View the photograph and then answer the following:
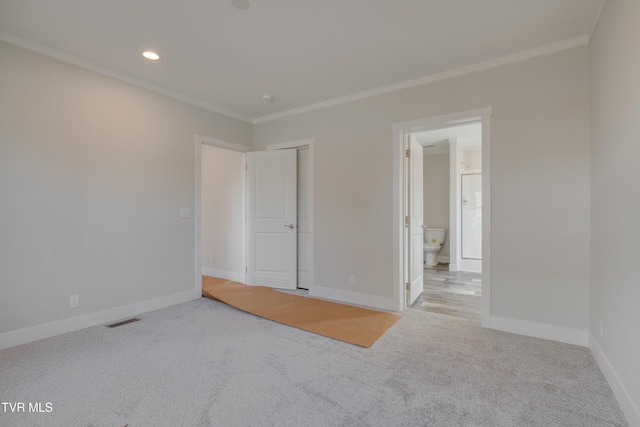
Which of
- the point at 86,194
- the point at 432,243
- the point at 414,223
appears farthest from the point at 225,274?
the point at 432,243

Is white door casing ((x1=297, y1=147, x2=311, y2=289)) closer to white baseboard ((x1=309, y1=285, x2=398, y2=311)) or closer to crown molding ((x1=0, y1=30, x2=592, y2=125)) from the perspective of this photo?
white baseboard ((x1=309, y1=285, x2=398, y2=311))

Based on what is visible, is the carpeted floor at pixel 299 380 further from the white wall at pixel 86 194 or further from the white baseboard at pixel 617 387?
the white wall at pixel 86 194

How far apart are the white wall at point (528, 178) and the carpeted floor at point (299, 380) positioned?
45 centimetres

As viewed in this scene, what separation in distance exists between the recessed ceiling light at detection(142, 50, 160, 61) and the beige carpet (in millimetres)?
2764

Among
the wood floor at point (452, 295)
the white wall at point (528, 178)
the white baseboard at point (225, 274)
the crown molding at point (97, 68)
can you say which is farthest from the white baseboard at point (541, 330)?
the crown molding at point (97, 68)

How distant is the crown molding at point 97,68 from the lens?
2505mm

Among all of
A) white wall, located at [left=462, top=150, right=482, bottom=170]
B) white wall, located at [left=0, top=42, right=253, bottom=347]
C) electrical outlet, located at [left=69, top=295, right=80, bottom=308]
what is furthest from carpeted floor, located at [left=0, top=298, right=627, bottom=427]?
white wall, located at [left=462, top=150, right=482, bottom=170]

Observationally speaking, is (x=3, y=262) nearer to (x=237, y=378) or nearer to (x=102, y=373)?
(x=102, y=373)

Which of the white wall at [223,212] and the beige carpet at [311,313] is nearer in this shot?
the beige carpet at [311,313]

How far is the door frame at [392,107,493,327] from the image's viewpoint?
2.90 m

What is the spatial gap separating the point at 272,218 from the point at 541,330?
3428 mm

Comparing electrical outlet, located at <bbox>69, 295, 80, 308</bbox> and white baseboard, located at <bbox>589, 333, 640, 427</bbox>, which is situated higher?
electrical outlet, located at <bbox>69, 295, 80, 308</bbox>

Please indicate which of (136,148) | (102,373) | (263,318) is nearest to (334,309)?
(263,318)

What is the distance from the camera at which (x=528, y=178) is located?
8.92ft
